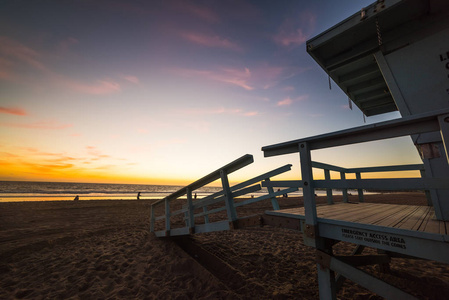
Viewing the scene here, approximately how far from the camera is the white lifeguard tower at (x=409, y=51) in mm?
3365

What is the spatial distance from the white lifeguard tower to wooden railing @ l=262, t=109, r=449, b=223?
881 mm

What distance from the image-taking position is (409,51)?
4.21 m

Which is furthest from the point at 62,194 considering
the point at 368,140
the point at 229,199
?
the point at 368,140

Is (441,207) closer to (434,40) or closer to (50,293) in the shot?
(434,40)

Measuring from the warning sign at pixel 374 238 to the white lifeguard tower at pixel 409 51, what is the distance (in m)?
1.65

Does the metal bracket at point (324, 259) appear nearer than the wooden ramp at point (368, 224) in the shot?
No

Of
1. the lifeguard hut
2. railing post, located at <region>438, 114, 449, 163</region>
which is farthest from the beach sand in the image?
railing post, located at <region>438, 114, 449, 163</region>

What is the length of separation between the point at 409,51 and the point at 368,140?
12.8 feet

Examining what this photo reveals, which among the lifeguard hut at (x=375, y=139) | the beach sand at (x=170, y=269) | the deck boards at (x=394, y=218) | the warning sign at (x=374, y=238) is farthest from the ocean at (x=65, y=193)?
the warning sign at (x=374, y=238)

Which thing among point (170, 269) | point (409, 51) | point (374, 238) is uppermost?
point (409, 51)

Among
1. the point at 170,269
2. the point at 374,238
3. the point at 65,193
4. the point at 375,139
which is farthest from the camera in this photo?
the point at 65,193

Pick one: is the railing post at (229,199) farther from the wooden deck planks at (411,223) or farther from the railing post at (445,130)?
the railing post at (445,130)

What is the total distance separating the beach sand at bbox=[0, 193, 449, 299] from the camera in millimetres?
3867

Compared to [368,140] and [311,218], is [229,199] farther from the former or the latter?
[368,140]
